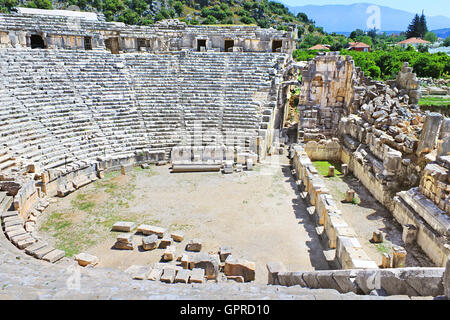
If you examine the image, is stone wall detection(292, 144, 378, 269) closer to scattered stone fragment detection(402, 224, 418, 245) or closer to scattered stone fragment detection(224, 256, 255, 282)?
scattered stone fragment detection(402, 224, 418, 245)

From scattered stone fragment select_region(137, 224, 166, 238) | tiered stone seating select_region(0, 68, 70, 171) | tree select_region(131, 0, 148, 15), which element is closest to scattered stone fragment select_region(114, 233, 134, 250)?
scattered stone fragment select_region(137, 224, 166, 238)

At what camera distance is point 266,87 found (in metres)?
17.7

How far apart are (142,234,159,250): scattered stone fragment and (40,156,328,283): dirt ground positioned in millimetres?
154

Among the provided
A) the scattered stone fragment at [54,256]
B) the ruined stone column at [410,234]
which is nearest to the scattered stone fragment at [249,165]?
the ruined stone column at [410,234]

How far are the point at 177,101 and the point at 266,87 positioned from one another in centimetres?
445

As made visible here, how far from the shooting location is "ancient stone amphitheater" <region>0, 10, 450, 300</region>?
6504mm

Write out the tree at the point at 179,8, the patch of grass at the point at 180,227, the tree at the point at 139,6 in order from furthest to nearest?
the tree at the point at 179,8 → the tree at the point at 139,6 → the patch of grass at the point at 180,227

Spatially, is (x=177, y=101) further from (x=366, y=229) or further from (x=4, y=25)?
(x=366, y=229)

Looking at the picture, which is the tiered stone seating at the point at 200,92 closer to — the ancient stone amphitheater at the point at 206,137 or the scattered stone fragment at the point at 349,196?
the ancient stone amphitheater at the point at 206,137

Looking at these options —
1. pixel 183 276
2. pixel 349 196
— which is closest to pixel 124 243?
pixel 183 276

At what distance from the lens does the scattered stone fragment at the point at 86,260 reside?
27.2 feet

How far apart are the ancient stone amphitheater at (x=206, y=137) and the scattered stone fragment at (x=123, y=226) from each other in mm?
1745
